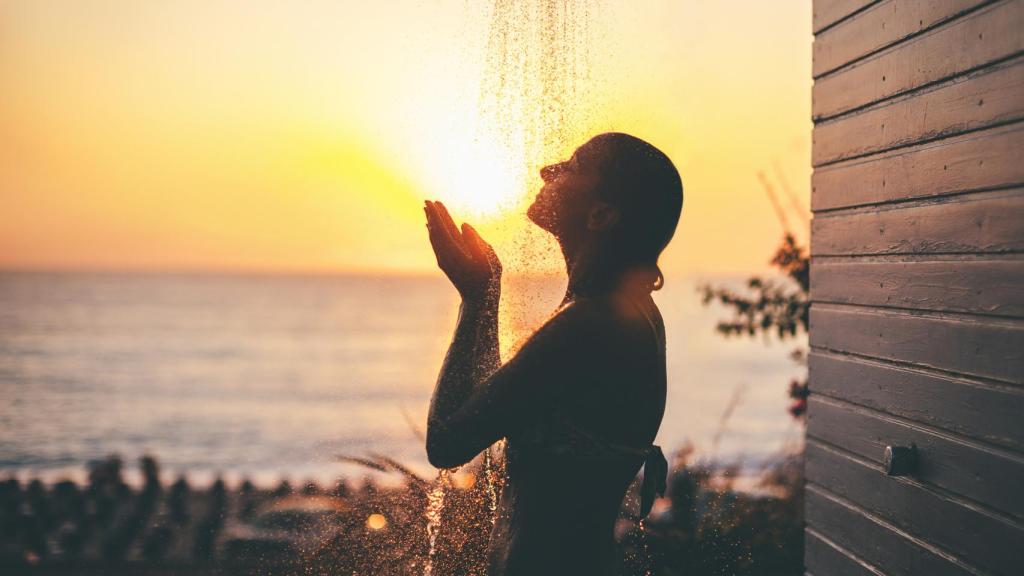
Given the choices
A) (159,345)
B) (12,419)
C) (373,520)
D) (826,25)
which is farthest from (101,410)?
(826,25)

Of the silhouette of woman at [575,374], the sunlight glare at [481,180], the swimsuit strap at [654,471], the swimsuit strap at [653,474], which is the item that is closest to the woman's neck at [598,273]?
the silhouette of woman at [575,374]

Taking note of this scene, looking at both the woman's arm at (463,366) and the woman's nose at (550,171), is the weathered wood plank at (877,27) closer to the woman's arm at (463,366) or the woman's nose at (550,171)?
the woman's nose at (550,171)

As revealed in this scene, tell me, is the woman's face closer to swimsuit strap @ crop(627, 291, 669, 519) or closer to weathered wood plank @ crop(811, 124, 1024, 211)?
swimsuit strap @ crop(627, 291, 669, 519)

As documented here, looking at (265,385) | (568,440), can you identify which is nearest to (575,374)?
(568,440)

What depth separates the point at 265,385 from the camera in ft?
135

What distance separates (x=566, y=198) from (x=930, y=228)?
163 cm

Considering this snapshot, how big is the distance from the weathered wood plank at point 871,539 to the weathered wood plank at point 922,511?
40 mm

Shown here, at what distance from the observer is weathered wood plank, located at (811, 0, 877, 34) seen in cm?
348

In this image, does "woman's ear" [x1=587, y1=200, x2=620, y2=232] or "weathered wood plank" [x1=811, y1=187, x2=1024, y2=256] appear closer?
"woman's ear" [x1=587, y1=200, x2=620, y2=232]

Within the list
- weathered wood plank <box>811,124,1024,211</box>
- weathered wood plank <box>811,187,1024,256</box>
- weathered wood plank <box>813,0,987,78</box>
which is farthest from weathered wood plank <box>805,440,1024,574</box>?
weathered wood plank <box>813,0,987,78</box>

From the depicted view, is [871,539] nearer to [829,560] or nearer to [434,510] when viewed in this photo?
[829,560]

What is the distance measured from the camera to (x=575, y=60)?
2.78 m

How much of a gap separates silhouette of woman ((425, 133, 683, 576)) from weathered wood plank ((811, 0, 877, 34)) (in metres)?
1.98

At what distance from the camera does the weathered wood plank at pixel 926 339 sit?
255 centimetres
